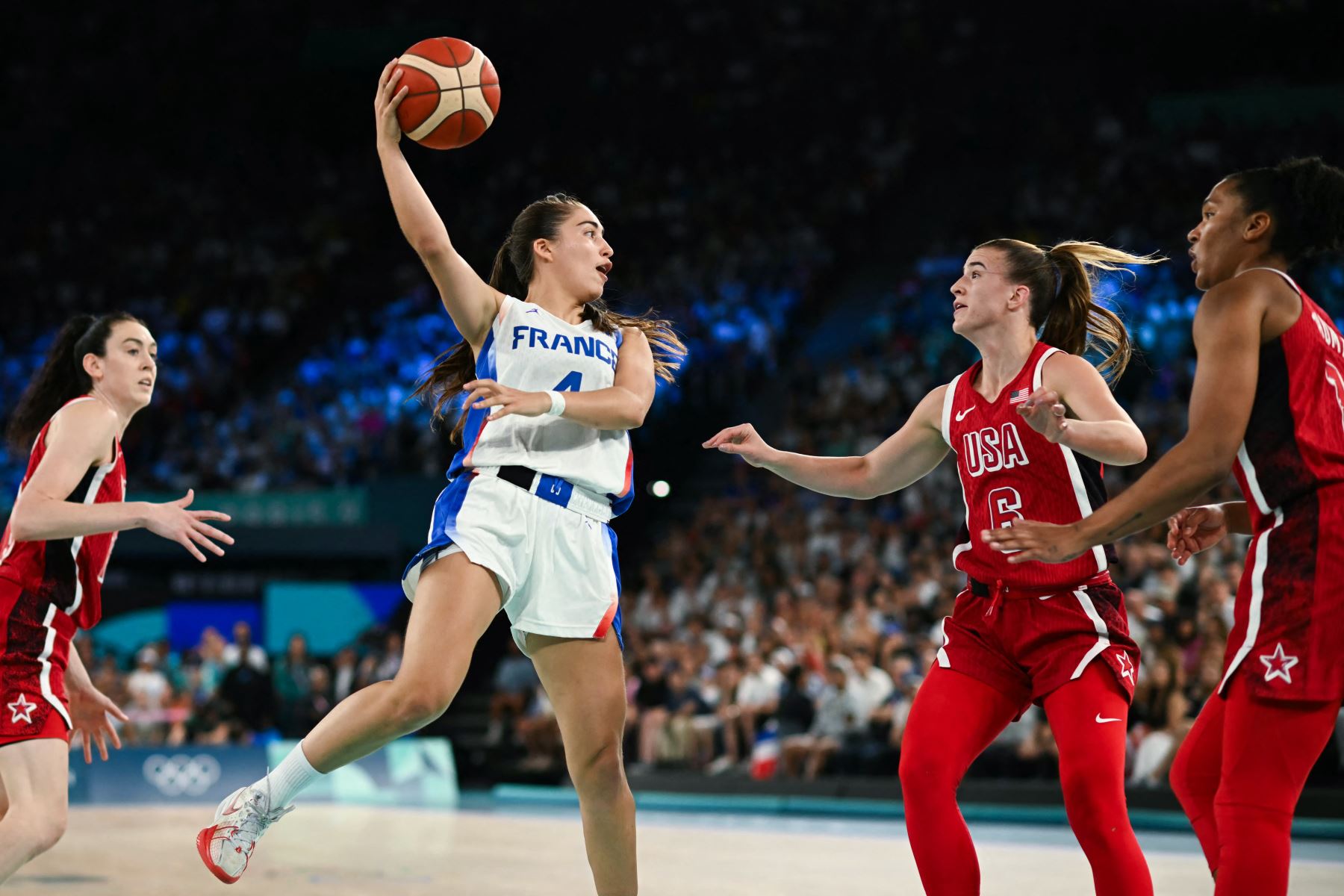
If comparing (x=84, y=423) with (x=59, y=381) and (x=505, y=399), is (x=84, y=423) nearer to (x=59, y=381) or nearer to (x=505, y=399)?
(x=59, y=381)

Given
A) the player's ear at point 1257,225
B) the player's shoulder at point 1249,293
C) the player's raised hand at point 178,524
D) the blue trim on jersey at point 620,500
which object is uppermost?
the player's ear at point 1257,225

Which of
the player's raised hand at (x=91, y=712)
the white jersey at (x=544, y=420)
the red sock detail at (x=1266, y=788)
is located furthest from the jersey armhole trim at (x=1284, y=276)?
the player's raised hand at (x=91, y=712)

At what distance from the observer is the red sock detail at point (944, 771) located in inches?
154

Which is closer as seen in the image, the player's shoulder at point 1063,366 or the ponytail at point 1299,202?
the ponytail at point 1299,202

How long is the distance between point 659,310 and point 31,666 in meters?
14.4

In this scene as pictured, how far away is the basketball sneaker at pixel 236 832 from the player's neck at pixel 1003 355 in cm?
249

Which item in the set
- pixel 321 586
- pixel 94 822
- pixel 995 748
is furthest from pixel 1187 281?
pixel 94 822

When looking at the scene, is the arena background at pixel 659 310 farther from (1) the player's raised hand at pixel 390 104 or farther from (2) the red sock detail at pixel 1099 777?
(2) the red sock detail at pixel 1099 777

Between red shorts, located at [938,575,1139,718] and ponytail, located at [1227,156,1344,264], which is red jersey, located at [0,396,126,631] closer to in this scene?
red shorts, located at [938,575,1139,718]

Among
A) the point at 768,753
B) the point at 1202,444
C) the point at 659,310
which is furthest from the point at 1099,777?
the point at 659,310

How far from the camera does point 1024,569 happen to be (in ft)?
13.4

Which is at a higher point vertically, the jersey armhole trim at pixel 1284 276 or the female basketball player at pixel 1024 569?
the jersey armhole trim at pixel 1284 276

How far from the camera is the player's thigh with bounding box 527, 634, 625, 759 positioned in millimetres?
4324

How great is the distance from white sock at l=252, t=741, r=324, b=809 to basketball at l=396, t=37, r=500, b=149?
193cm
